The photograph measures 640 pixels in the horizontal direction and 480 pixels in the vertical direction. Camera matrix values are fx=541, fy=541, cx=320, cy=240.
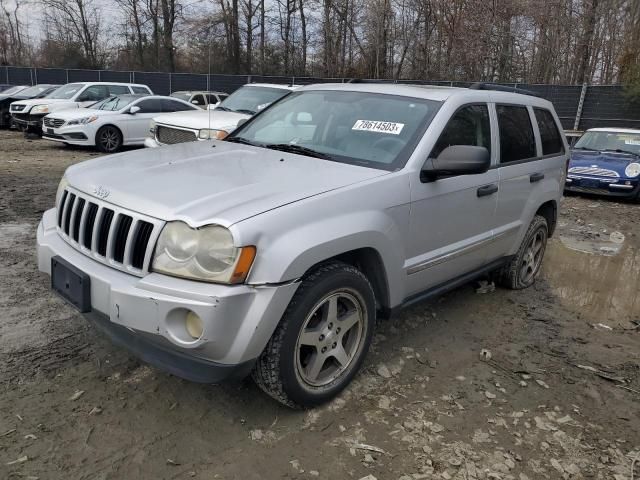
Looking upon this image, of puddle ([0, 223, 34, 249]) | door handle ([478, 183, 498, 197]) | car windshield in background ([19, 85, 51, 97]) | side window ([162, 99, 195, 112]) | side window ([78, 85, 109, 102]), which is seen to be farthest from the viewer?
car windshield in background ([19, 85, 51, 97])

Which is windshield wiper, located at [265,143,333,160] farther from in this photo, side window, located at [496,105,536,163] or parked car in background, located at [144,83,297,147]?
parked car in background, located at [144,83,297,147]

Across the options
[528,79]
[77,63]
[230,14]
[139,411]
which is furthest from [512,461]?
[77,63]

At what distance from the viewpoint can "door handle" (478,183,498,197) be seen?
384 cm

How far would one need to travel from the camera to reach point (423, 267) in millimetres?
3451

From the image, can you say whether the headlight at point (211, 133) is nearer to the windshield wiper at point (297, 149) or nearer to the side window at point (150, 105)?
the windshield wiper at point (297, 149)

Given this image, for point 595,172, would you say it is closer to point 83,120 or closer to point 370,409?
point 370,409

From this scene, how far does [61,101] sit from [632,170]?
14.6 meters

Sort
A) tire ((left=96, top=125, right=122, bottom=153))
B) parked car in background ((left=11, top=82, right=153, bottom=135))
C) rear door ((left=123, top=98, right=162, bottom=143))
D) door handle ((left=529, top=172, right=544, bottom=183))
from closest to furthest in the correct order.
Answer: door handle ((left=529, top=172, right=544, bottom=183)) < tire ((left=96, top=125, right=122, bottom=153)) < rear door ((left=123, top=98, right=162, bottom=143)) < parked car in background ((left=11, top=82, right=153, bottom=135))

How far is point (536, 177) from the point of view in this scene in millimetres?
4605

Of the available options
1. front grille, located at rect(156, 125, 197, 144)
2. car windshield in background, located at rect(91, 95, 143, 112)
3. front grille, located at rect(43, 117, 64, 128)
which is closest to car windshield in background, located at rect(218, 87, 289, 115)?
front grille, located at rect(156, 125, 197, 144)

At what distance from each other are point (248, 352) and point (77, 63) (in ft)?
135

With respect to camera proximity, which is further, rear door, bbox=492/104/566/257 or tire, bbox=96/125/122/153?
tire, bbox=96/125/122/153

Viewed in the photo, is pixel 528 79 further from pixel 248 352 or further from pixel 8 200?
pixel 248 352

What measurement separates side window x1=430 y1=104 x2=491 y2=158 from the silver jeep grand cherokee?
0.02m
